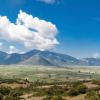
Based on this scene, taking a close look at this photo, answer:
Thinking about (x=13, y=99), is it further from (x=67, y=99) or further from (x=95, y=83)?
(x=95, y=83)

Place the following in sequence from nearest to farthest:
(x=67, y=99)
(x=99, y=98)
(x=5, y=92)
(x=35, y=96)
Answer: (x=99, y=98), (x=67, y=99), (x=35, y=96), (x=5, y=92)

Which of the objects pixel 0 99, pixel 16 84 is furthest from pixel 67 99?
pixel 16 84

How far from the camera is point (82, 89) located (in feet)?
227

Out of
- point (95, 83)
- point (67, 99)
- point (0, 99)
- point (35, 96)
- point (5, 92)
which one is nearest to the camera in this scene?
point (67, 99)

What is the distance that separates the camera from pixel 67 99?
61062 mm

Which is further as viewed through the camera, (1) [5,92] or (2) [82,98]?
(1) [5,92]

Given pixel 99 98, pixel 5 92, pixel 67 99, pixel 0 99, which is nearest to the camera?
pixel 99 98

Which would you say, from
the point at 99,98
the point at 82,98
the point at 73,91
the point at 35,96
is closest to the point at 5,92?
the point at 35,96

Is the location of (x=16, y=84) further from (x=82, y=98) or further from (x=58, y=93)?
(x=82, y=98)

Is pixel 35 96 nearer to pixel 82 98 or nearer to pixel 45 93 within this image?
pixel 45 93

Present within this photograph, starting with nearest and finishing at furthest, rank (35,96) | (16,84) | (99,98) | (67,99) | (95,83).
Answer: (99,98) < (67,99) < (35,96) < (95,83) < (16,84)

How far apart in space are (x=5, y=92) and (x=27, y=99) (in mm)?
18445

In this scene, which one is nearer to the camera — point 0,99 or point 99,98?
point 99,98

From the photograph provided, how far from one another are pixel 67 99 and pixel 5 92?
2691cm
